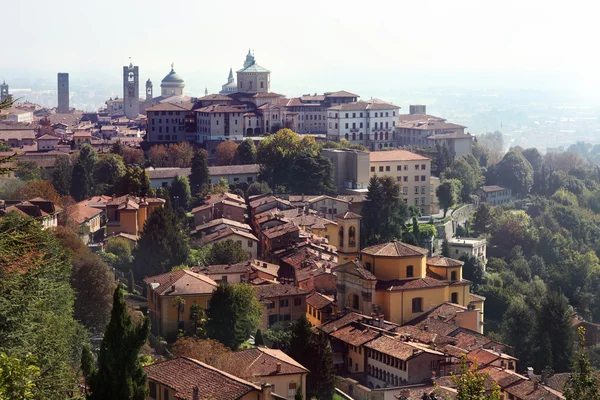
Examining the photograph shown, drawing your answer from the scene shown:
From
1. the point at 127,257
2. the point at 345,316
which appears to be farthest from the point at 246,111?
the point at 345,316

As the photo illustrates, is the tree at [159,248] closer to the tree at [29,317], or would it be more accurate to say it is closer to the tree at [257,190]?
the tree at [257,190]

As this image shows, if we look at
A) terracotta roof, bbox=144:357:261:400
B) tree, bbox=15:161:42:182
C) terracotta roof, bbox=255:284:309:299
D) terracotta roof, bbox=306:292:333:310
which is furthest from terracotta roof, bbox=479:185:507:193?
terracotta roof, bbox=144:357:261:400

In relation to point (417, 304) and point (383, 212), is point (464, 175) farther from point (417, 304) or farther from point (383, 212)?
point (417, 304)

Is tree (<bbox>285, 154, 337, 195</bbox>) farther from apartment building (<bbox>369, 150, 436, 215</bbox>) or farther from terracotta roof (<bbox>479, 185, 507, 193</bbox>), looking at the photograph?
terracotta roof (<bbox>479, 185, 507, 193</bbox>)

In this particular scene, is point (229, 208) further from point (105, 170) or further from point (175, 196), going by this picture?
point (105, 170)

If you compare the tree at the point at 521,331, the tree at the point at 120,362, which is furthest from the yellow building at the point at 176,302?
the tree at the point at 120,362

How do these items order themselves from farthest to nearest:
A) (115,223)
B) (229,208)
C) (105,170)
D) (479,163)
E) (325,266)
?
1. (479,163)
2. (105,170)
3. (229,208)
4. (115,223)
5. (325,266)
